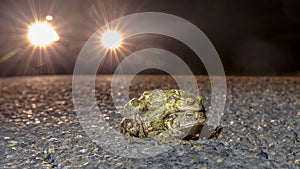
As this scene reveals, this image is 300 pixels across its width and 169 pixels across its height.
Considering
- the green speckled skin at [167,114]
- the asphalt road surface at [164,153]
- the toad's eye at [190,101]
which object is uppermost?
the toad's eye at [190,101]

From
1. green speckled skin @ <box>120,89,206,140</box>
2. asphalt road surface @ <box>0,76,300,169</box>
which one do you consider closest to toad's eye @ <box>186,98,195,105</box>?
green speckled skin @ <box>120,89,206,140</box>

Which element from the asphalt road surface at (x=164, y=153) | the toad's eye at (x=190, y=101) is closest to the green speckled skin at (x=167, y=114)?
the toad's eye at (x=190, y=101)

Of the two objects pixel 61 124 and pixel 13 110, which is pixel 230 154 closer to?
pixel 61 124

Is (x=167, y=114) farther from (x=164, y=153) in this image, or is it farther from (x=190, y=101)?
(x=164, y=153)

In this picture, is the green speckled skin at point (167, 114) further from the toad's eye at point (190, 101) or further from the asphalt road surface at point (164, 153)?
the asphalt road surface at point (164, 153)

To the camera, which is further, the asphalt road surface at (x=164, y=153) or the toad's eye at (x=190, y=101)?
the toad's eye at (x=190, y=101)

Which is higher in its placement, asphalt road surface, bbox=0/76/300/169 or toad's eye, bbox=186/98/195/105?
toad's eye, bbox=186/98/195/105

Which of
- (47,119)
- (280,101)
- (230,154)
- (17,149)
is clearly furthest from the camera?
(280,101)

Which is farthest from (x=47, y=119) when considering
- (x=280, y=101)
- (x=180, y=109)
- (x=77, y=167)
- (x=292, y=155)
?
(x=280, y=101)

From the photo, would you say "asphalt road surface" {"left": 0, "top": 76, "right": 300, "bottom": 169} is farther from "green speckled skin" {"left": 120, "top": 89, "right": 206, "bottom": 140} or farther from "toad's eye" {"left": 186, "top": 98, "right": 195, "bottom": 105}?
"toad's eye" {"left": 186, "top": 98, "right": 195, "bottom": 105}

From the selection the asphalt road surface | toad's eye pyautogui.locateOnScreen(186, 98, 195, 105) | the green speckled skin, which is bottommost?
the asphalt road surface

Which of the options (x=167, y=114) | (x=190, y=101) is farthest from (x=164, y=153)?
(x=190, y=101)
